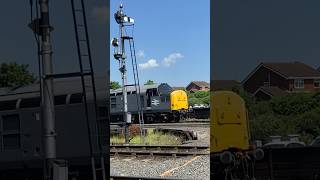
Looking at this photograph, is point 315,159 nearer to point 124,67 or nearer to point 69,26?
point 69,26

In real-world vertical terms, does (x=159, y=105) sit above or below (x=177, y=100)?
below

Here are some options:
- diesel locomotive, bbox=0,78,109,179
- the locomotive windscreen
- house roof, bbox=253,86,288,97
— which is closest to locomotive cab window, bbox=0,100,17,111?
diesel locomotive, bbox=0,78,109,179

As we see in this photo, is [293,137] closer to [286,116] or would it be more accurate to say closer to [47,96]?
[286,116]

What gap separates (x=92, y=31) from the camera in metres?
3.49

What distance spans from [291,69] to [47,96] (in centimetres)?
188

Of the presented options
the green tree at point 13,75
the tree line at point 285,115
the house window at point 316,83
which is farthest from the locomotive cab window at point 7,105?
the house window at point 316,83

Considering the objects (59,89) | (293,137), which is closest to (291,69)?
(293,137)

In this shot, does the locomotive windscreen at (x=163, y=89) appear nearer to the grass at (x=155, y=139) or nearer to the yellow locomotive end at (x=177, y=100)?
the yellow locomotive end at (x=177, y=100)

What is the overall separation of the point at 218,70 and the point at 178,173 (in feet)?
14.2

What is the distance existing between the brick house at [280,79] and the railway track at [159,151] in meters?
5.63

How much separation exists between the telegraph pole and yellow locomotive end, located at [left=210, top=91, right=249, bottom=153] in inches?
49.1

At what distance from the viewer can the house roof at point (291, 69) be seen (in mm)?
3221

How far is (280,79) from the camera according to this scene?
3367 millimetres

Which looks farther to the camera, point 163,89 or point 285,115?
point 163,89
